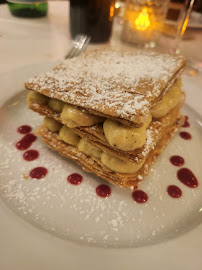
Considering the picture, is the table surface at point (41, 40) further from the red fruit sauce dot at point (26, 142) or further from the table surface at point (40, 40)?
the red fruit sauce dot at point (26, 142)

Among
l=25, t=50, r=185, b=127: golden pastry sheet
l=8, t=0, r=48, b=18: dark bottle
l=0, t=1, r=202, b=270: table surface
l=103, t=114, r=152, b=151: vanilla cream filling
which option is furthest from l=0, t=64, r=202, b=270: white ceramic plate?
l=8, t=0, r=48, b=18: dark bottle

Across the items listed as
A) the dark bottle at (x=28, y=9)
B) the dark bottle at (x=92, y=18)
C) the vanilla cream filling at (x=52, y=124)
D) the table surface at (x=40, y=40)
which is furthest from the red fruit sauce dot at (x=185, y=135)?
the dark bottle at (x=28, y=9)

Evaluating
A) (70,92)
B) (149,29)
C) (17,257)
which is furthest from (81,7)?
(17,257)

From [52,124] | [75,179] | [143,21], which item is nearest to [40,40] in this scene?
[143,21]

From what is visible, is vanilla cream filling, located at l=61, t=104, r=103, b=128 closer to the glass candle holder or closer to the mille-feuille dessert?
the mille-feuille dessert

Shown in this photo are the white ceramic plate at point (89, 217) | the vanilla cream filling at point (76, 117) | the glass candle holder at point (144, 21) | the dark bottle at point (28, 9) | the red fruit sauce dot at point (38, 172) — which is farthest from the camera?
the dark bottle at point (28, 9)
